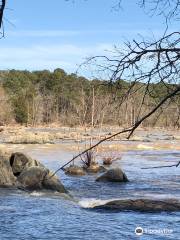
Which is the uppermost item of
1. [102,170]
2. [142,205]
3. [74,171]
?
[142,205]

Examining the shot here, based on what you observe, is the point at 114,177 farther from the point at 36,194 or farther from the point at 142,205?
the point at 142,205

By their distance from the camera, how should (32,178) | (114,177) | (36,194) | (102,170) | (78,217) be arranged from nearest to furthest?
(78,217) < (36,194) < (32,178) < (114,177) < (102,170)

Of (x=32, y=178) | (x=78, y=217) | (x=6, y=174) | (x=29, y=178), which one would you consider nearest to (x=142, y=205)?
(x=78, y=217)

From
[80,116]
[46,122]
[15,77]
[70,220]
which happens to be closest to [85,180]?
[80,116]

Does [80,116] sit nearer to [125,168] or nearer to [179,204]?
[125,168]

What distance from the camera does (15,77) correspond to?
122812 mm

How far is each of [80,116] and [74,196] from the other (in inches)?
459

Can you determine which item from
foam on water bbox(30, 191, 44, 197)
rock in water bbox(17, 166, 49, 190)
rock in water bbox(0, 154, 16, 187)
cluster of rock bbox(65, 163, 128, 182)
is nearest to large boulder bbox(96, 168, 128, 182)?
cluster of rock bbox(65, 163, 128, 182)

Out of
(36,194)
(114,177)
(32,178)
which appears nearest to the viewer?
(36,194)

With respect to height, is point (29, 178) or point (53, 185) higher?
point (29, 178)

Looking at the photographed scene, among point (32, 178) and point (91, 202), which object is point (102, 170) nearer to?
point (32, 178)

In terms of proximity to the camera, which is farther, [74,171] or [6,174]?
[74,171]

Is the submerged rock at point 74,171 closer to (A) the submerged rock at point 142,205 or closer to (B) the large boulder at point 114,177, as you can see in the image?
(B) the large boulder at point 114,177

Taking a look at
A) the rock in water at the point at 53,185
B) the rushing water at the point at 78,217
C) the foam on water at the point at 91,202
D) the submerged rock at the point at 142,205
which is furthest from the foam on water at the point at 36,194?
the submerged rock at the point at 142,205
